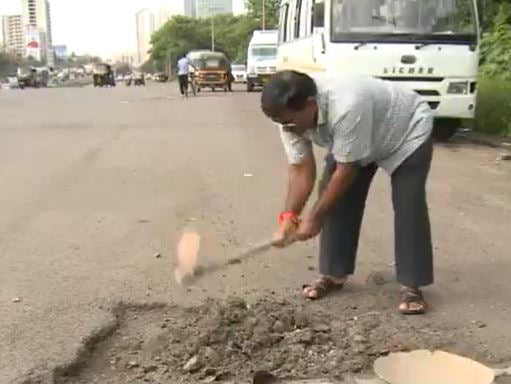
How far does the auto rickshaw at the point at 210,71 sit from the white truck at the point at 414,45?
24937 mm

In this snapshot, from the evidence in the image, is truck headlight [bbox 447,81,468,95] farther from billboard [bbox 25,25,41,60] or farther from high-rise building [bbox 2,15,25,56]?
high-rise building [bbox 2,15,25,56]

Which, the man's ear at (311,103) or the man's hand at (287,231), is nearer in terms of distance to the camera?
the man's ear at (311,103)

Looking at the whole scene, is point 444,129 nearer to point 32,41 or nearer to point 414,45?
point 414,45

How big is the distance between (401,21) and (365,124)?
840 cm

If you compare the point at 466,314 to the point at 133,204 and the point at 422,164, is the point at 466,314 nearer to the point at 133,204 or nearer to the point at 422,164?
the point at 422,164

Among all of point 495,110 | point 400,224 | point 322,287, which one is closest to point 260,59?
point 495,110

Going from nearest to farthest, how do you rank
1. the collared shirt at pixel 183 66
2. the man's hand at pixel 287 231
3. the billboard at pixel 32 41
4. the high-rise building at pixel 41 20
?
Result: the man's hand at pixel 287 231 → the collared shirt at pixel 183 66 → the billboard at pixel 32 41 → the high-rise building at pixel 41 20

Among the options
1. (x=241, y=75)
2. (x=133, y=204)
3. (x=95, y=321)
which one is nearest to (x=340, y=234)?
(x=95, y=321)

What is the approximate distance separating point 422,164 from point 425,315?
0.85 metres

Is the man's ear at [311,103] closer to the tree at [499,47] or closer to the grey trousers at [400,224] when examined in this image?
the grey trousers at [400,224]

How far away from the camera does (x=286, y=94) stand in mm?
4012

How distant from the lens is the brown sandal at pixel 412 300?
462cm

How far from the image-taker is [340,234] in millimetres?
4926

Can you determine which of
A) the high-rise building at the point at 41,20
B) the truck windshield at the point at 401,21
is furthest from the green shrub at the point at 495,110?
the high-rise building at the point at 41,20
